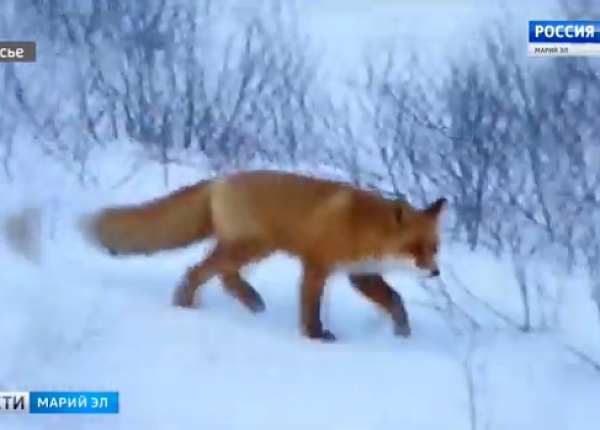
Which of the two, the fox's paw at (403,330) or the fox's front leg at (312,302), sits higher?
the fox's front leg at (312,302)

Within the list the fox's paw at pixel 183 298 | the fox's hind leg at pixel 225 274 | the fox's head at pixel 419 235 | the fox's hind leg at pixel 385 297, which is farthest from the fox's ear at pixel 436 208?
the fox's paw at pixel 183 298

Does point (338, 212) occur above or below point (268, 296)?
above

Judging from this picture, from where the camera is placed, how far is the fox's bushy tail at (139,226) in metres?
2.21

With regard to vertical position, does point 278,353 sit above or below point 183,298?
below

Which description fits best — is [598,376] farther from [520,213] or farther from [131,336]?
[131,336]

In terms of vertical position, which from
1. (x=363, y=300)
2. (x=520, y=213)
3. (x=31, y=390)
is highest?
(x=520, y=213)

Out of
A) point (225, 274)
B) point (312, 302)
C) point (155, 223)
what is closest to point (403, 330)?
point (312, 302)

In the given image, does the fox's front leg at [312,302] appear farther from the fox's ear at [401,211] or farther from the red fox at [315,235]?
the fox's ear at [401,211]

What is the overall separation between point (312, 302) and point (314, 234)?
0.13m

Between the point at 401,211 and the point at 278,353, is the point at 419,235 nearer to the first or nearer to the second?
the point at 401,211

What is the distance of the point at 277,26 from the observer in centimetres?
222

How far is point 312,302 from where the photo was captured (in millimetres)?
2189

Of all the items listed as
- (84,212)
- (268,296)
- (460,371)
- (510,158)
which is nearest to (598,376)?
(460,371)

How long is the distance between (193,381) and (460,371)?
487 millimetres
